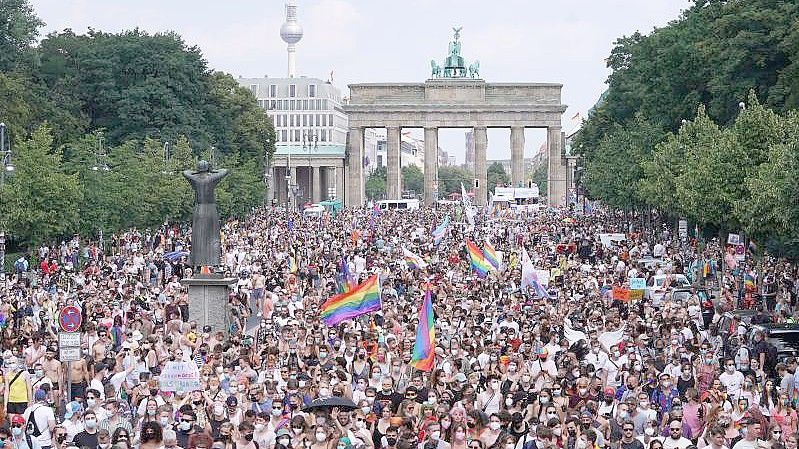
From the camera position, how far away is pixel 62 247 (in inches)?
2414

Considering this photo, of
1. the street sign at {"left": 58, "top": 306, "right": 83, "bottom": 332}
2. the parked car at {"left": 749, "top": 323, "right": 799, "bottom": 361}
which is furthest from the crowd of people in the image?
the street sign at {"left": 58, "top": 306, "right": 83, "bottom": 332}

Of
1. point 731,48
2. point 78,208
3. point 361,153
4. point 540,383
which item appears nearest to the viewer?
point 540,383

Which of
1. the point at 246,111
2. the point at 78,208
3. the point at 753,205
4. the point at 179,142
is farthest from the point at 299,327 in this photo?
the point at 246,111

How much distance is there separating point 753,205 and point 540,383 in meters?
20.8

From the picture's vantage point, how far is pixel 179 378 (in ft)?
73.2

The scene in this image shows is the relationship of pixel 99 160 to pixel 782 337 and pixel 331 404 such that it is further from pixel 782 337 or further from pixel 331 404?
pixel 331 404

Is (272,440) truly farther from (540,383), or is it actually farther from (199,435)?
(540,383)

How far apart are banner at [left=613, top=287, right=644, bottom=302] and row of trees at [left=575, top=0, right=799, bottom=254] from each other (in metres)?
3.57

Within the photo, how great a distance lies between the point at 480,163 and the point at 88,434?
13588 cm

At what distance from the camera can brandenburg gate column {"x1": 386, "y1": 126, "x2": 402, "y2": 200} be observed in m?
149

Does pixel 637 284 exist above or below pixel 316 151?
below

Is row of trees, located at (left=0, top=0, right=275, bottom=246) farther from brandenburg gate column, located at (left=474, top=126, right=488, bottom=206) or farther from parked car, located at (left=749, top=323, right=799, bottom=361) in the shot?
parked car, located at (left=749, top=323, right=799, bottom=361)

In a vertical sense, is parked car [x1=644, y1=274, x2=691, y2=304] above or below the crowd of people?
above

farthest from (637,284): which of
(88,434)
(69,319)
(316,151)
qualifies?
(316,151)
